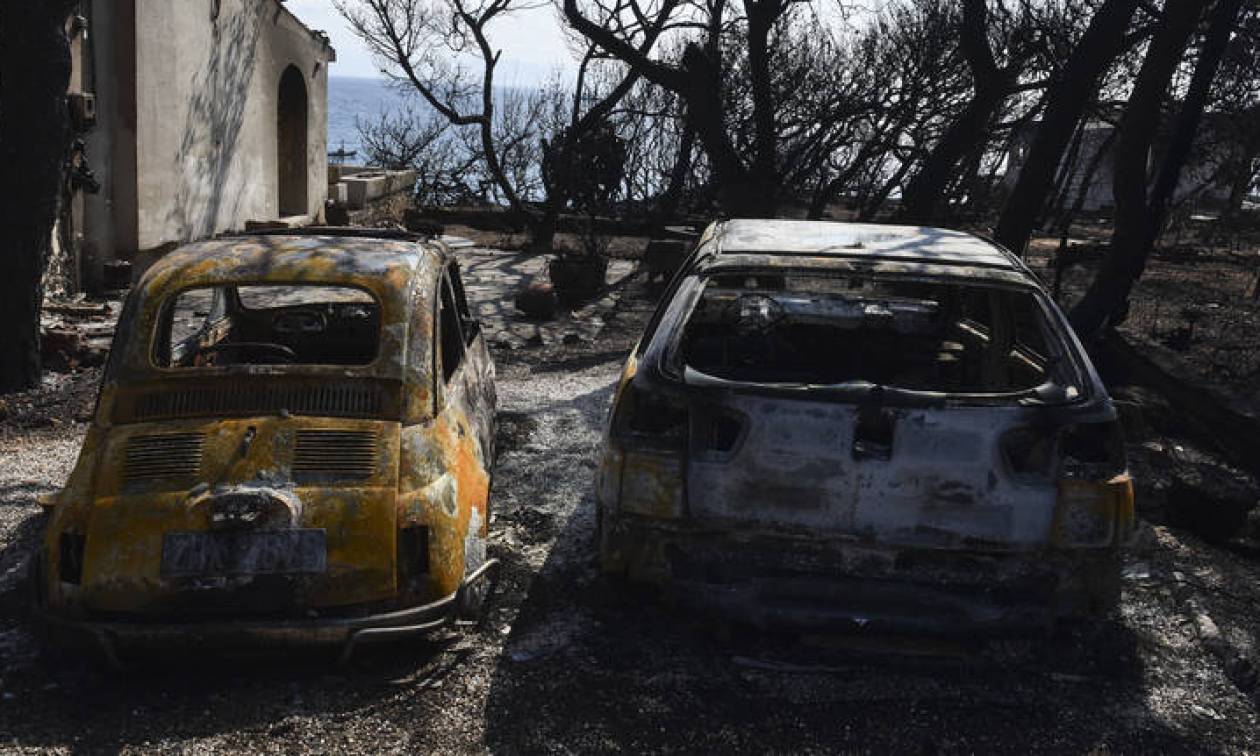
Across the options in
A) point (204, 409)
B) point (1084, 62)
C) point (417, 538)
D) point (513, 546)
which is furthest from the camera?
point (1084, 62)

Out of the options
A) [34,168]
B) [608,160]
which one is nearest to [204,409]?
[34,168]

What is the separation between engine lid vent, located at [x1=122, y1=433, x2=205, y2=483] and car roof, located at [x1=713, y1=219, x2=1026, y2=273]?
226 centimetres

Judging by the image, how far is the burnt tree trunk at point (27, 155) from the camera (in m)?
7.41

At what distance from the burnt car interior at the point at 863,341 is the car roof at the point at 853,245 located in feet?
0.69

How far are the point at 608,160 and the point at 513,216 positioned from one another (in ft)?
11.2

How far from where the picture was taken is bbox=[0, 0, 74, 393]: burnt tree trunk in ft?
24.3

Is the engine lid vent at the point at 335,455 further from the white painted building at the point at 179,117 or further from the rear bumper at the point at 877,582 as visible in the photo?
the white painted building at the point at 179,117

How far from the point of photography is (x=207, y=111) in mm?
14078

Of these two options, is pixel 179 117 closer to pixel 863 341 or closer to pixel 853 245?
pixel 863 341

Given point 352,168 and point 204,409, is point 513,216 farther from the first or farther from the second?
point 204,409

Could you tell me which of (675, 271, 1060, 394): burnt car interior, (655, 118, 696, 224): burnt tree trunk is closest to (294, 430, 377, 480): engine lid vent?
(675, 271, 1060, 394): burnt car interior

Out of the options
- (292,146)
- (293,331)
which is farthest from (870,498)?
(292,146)

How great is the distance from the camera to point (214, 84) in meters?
14.3

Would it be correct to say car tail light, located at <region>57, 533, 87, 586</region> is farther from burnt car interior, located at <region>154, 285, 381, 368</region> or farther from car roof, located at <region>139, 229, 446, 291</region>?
burnt car interior, located at <region>154, 285, 381, 368</region>
